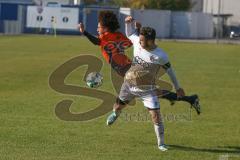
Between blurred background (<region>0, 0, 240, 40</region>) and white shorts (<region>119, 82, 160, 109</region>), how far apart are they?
54473mm

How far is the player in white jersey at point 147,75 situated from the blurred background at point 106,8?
54.6 meters

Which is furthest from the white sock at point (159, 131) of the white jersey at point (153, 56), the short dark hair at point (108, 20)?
the short dark hair at point (108, 20)

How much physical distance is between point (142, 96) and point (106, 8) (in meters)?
63.9

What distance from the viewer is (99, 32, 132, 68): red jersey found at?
37.6 feet

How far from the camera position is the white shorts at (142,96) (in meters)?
10.2

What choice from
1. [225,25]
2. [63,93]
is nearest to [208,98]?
[63,93]

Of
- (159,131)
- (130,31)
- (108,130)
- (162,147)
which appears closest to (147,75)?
(159,131)

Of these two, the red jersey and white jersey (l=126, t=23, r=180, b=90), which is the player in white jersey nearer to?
white jersey (l=126, t=23, r=180, b=90)

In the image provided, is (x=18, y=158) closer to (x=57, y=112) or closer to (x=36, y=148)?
(x=36, y=148)

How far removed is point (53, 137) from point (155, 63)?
2.18 m

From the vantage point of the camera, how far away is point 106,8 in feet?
242

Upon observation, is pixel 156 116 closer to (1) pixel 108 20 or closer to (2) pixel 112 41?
(2) pixel 112 41

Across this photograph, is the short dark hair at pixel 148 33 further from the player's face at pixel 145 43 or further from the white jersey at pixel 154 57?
the white jersey at pixel 154 57

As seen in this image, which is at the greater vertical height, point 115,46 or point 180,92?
point 115,46
